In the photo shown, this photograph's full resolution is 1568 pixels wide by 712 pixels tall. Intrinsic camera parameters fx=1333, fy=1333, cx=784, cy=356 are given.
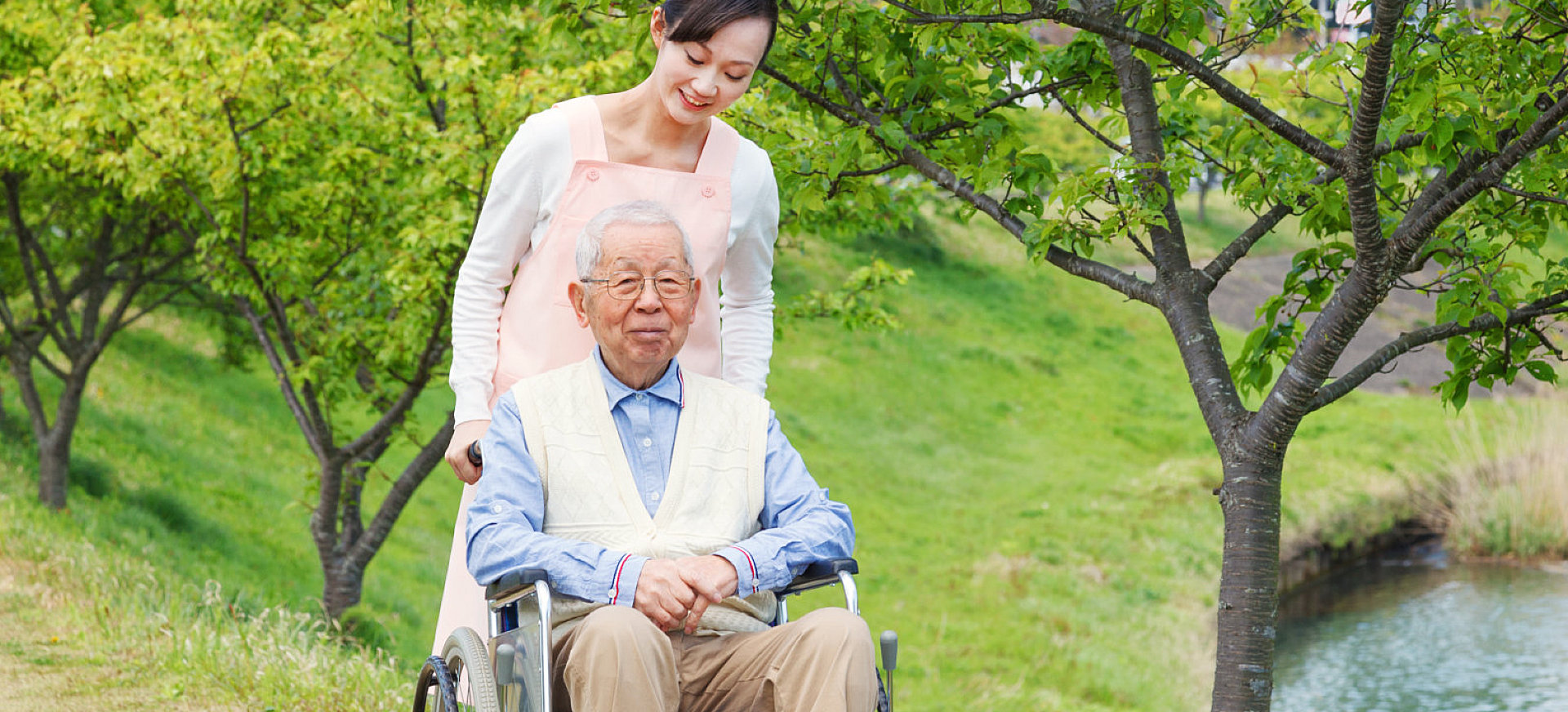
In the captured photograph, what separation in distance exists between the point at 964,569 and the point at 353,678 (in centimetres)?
1087

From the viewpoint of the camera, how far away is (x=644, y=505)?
2.45 metres

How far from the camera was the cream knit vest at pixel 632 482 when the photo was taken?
2426 mm

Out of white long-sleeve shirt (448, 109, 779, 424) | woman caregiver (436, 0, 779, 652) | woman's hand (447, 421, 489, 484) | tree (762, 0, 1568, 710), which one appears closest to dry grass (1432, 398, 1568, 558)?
tree (762, 0, 1568, 710)

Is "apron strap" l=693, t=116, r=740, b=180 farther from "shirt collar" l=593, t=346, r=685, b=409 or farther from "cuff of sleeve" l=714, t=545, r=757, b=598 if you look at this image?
"cuff of sleeve" l=714, t=545, r=757, b=598

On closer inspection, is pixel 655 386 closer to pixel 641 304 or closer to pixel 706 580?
pixel 641 304

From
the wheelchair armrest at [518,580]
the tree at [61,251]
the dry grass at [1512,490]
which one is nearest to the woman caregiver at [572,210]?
the wheelchair armrest at [518,580]

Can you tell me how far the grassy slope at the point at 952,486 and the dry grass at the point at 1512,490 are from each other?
1.12 meters

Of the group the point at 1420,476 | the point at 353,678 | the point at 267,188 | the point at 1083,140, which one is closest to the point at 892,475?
the point at 1420,476

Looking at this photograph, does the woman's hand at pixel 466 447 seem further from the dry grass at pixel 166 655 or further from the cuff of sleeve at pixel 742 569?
the dry grass at pixel 166 655

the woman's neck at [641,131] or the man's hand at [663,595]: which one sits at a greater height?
the woman's neck at [641,131]

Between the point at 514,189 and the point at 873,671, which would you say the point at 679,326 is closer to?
the point at 514,189

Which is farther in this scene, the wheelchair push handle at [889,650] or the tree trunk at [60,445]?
the tree trunk at [60,445]

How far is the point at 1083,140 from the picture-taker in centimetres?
2556

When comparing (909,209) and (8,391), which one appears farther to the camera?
(8,391)
